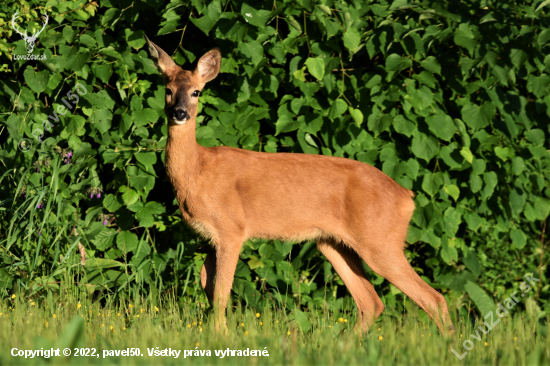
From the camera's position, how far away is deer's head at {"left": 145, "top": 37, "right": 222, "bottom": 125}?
4.14 metres

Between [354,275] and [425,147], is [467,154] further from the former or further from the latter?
[354,275]

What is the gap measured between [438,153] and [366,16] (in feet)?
4.07

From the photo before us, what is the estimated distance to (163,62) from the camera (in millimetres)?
4410

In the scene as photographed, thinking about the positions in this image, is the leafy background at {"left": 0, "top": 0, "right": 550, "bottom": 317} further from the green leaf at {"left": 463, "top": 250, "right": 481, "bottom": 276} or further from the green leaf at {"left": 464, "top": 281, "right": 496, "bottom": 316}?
the green leaf at {"left": 463, "top": 250, "right": 481, "bottom": 276}

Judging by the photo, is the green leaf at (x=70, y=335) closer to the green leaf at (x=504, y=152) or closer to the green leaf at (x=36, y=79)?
the green leaf at (x=36, y=79)

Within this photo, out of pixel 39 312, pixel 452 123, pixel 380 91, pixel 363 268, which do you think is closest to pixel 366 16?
pixel 380 91

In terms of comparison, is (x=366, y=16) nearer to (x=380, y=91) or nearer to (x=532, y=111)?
(x=380, y=91)

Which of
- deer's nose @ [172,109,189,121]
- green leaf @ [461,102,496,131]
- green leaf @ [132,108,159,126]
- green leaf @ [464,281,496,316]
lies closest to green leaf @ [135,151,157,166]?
green leaf @ [132,108,159,126]

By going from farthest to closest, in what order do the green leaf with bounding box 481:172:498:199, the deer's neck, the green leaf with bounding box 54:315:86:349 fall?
the green leaf with bounding box 481:172:498:199 < the deer's neck < the green leaf with bounding box 54:315:86:349

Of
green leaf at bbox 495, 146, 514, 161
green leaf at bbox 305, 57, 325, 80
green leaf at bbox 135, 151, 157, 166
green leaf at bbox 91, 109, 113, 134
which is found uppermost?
green leaf at bbox 305, 57, 325, 80

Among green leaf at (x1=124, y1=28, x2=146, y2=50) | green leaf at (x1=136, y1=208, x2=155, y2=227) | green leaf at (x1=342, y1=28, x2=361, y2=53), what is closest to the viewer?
green leaf at (x1=342, y1=28, x2=361, y2=53)

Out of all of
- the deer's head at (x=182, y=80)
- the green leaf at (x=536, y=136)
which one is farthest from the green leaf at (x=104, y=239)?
the green leaf at (x=536, y=136)

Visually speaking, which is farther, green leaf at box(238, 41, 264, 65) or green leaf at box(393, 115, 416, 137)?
green leaf at box(393, 115, 416, 137)

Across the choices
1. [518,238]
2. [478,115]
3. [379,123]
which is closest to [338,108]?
[379,123]
